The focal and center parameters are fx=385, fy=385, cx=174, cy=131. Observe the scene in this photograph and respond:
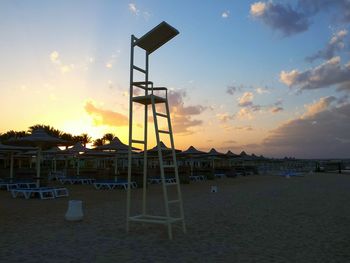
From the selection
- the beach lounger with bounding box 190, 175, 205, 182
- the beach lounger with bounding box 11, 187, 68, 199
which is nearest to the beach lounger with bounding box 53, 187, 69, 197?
the beach lounger with bounding box 11, 187, 68, 199

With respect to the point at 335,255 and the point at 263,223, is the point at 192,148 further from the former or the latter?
the point at 335,255

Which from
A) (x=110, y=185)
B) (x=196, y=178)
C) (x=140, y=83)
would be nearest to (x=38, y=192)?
(x=110, y=185)

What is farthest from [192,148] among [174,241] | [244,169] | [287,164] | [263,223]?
[287,164]

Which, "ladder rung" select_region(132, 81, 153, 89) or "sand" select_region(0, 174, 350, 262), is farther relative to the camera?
"ladder rung" select_region(132, 81, 153, 89)

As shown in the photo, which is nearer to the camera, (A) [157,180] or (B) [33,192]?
(B) [33,192]

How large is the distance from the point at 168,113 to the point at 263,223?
3.16 m

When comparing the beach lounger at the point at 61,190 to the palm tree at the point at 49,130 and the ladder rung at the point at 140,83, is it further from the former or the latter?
the palm tree at the point at 49,130

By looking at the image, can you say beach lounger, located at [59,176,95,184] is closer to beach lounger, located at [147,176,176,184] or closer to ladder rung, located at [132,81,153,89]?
beach lounger, located at [147,176,176,184]

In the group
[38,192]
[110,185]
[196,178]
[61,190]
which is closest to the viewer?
[38,192]

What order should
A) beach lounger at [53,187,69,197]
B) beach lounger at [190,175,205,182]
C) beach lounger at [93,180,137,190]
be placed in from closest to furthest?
beach lounger at [53,187,69,197], beach lounger at [93,180,137,190], beach lounger at [190,175,205,182]

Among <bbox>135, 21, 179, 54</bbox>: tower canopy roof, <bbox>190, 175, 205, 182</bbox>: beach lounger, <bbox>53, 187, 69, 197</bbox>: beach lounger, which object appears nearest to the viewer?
<bbox>135, 21, 179, 54</bbox>: tower canopy roof

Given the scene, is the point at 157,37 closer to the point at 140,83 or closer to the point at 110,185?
the point at 140,83

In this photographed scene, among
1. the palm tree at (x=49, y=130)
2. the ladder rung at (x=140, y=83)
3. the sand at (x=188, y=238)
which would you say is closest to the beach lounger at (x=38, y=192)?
the sand at (x=188, y=238)

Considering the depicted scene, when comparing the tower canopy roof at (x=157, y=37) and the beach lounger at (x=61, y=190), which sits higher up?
the tower canopy roof at (x=157, y=37)
